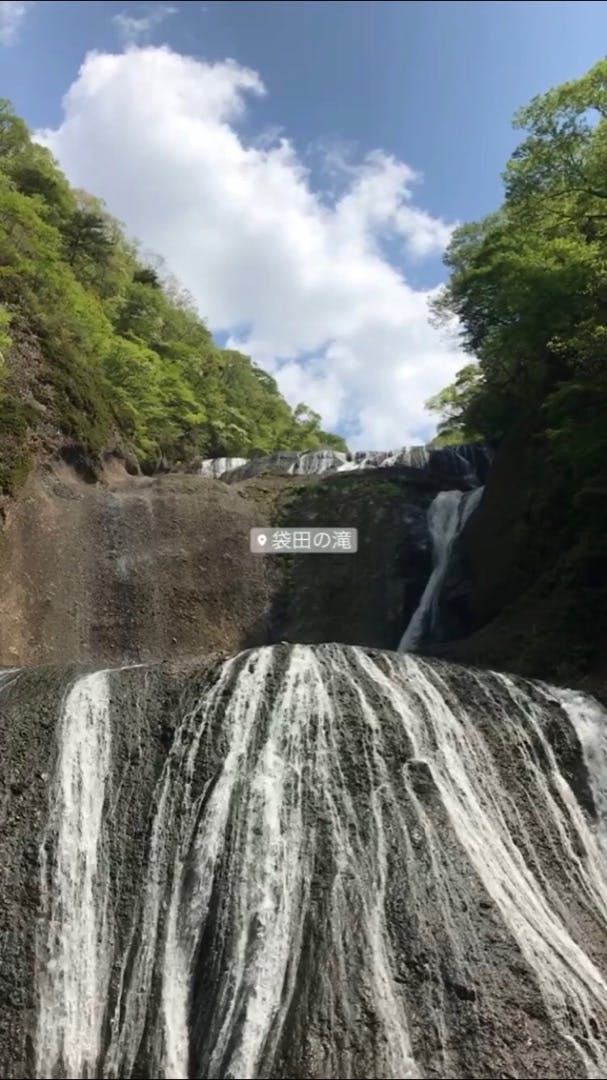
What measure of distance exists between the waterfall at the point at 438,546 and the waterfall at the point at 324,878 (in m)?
6.51

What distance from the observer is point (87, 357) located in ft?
70.2

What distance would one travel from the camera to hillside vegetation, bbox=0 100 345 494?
58.9 ft

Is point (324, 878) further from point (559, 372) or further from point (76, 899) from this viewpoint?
point (559, 372)

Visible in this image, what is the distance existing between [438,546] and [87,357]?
10.8 metres

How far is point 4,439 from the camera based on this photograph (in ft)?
51.6

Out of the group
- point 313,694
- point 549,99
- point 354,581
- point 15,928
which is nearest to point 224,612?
point 354,581

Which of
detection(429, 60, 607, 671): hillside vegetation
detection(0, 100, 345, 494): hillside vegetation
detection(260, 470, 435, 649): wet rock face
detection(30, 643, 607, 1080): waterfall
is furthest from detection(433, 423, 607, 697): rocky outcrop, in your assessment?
detection(0, 100, 345, 494): hillside vegetation

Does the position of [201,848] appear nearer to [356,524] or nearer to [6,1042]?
[6,1042]

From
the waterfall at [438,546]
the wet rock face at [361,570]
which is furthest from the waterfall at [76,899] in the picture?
the waterfall at [438,546]

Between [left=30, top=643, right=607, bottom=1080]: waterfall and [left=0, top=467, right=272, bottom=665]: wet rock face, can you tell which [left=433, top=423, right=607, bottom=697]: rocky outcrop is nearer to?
[left=30, top=643, right=607, bottom=1080]: waterfall

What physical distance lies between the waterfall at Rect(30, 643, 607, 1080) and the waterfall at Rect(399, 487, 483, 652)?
21.4ft

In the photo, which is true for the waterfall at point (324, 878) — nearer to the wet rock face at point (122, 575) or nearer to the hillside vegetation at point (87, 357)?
the wet rock face at point (122, 575)

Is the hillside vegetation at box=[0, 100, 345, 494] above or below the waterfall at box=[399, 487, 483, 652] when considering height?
above

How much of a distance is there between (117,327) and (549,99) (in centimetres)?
1992
